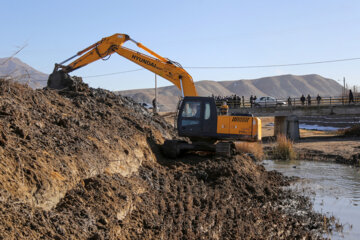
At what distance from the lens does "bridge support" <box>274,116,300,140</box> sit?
37853mm

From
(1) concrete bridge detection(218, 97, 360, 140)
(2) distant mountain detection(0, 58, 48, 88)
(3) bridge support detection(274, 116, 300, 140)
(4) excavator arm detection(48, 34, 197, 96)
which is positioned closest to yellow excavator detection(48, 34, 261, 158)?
(4) excavator arm detection(48, 34, 197, 96)

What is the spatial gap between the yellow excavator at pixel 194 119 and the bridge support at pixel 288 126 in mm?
Answer: 22618

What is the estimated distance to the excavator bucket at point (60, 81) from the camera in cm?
1539

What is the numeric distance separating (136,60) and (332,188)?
31.2 feet

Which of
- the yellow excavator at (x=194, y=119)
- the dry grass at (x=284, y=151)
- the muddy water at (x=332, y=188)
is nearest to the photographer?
the muddy water at (x=332, y=188)

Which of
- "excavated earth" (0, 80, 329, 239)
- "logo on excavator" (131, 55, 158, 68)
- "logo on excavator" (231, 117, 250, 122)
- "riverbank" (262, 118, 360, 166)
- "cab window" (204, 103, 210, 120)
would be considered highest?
"logo on excavator" (131, 55, 158, 68)

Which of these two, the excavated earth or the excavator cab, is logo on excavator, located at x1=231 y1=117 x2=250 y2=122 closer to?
the excavator cab

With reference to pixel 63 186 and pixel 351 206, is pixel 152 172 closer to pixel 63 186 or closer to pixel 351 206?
pixel 63 186

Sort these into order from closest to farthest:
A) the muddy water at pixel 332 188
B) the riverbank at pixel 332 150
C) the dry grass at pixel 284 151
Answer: the muddy water at pixel 332 188 → the riverbank at pixel 332 150 → the dry grass at pixel 284 151

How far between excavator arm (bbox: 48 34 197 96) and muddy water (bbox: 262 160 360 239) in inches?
242

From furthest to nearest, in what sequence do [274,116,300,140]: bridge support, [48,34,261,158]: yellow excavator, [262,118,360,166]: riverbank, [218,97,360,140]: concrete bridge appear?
[274,116,300,140]: bridge support, [218,97,360,140]: concrete bridge, [262,118,360,166]: riverbank, [48,34,261,158]: yellow excavator

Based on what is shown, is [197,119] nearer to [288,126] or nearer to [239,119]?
[239,119]

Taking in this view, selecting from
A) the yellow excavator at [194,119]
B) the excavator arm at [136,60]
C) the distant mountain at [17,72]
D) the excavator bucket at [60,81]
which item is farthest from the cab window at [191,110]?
the distant mountain at [17,72]

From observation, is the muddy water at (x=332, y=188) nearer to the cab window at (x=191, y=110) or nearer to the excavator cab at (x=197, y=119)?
the excavator cab at (x=197, y=119)
